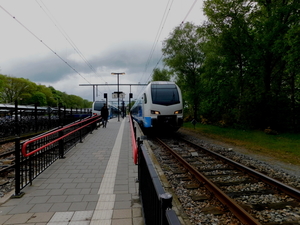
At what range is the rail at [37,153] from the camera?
370cm

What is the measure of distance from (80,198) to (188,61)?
846 inches

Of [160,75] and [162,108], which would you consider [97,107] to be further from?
[160,75]

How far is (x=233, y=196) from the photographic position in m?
4.04

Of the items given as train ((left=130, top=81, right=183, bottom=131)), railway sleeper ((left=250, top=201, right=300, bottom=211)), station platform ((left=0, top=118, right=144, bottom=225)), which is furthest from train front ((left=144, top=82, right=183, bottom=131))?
railway sleeper ((left=250, top=201, right=300, bottom=211))

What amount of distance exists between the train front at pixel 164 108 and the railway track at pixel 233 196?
5133mm

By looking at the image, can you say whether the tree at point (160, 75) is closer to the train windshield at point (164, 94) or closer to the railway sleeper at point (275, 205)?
the train windshield at point (164, 94)

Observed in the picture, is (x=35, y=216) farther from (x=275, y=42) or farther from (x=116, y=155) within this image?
(x=275, y=42)

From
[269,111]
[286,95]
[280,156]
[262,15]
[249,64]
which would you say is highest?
[262,15]

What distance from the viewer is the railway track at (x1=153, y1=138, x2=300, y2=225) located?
10.7 feet

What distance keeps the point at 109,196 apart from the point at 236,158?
531 cm

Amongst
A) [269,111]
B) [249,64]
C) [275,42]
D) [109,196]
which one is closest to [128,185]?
[109,196]

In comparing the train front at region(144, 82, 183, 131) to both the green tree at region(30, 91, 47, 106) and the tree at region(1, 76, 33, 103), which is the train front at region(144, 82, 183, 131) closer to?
the tree at region(1, 76, 33, 103)

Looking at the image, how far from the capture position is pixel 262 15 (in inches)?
583

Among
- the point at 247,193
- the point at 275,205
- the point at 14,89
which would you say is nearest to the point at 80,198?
the point at 247,193
